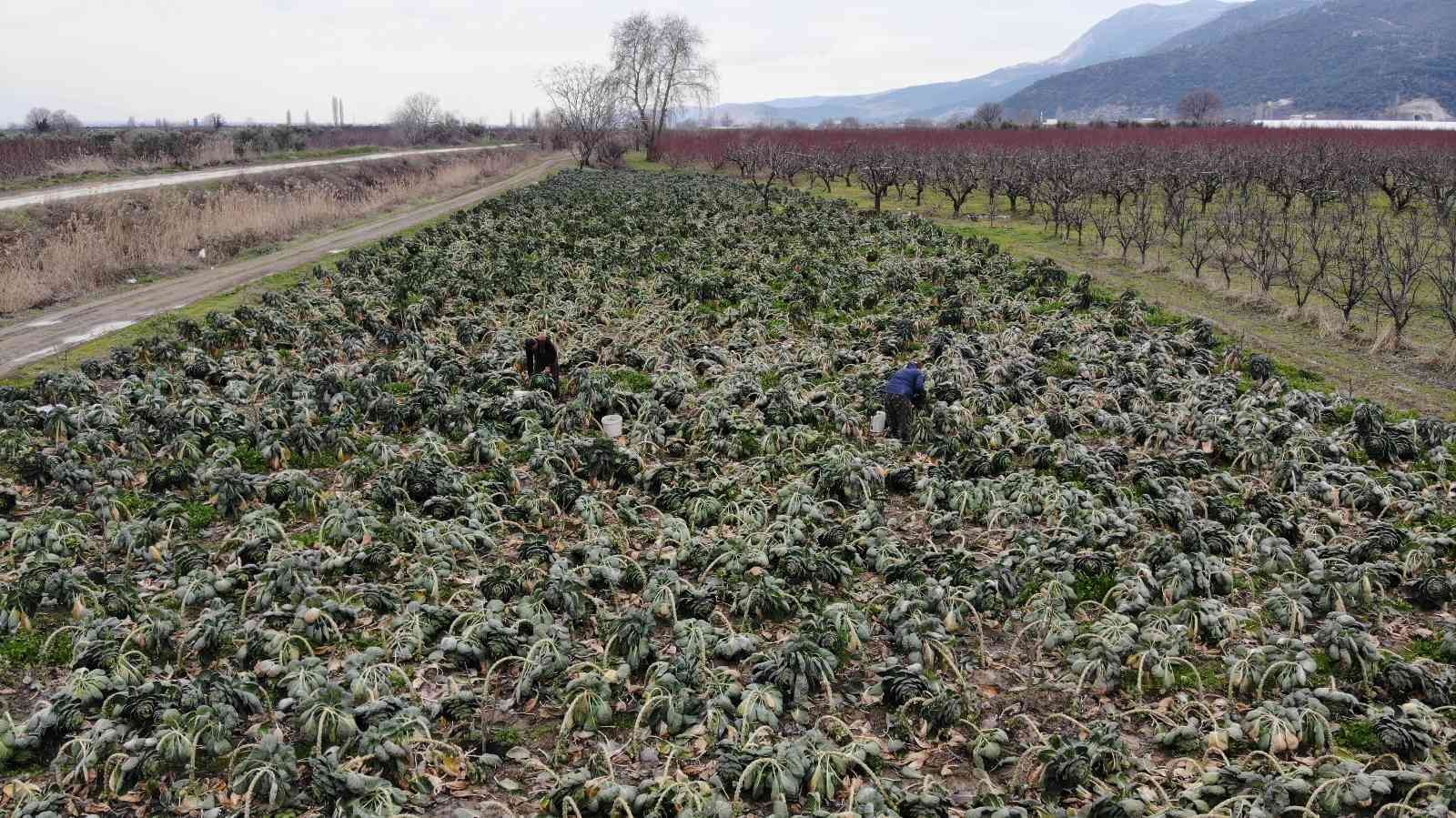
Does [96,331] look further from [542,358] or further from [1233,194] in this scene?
[1233,194]

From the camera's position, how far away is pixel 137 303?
19.2 m

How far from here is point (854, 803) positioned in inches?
203

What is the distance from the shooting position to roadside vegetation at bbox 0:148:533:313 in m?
20.2

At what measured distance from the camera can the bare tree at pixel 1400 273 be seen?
49.8ft

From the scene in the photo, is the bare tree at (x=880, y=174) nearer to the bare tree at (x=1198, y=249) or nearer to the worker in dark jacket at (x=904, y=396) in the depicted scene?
the bare tree at (x=1198, y=249)

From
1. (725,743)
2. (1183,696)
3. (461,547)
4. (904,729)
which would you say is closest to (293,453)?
(461,547)

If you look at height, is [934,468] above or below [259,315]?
below

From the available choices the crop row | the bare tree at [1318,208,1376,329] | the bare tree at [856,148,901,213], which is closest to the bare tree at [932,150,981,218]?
the crop row

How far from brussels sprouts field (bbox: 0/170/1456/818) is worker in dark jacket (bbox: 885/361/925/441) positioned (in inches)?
11.7

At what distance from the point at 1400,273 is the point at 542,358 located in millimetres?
16887

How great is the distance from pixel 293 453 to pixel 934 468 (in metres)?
7.56

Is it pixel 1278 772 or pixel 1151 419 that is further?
pixel 1151 419

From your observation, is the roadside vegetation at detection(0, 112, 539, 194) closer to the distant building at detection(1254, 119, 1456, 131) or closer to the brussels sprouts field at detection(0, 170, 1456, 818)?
the brussels sprouts field at detection(0, 170, 1456, 818)

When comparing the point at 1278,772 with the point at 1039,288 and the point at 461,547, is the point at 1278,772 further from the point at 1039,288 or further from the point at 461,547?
the point at 1039,288
